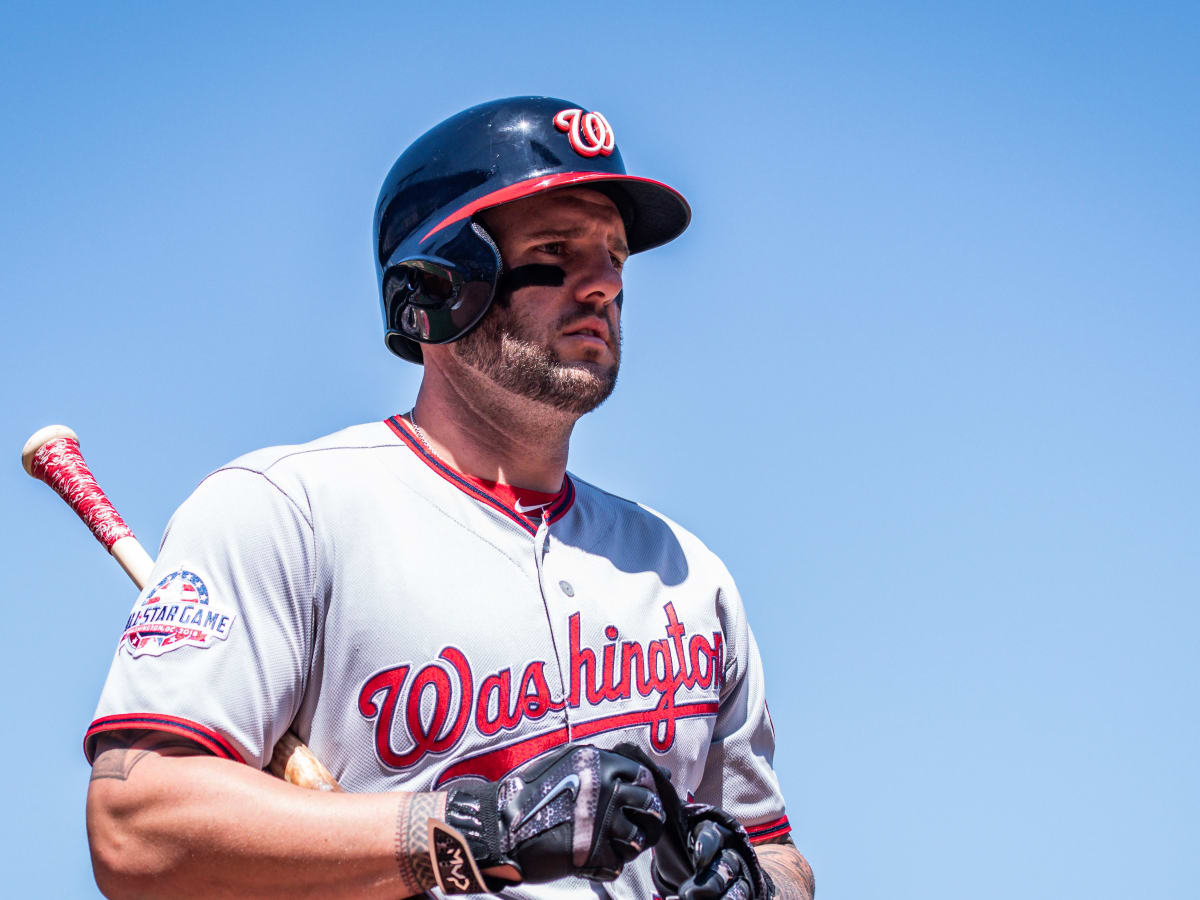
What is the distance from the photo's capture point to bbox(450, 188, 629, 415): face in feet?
12.8

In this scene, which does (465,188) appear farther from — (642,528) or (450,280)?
(642,528)

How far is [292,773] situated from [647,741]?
3.46ft

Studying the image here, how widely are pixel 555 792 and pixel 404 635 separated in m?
0.71

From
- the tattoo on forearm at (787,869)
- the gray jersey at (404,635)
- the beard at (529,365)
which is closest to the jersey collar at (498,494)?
the gray jersey at (404,635)

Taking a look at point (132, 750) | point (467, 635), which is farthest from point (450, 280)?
point (132, 750)

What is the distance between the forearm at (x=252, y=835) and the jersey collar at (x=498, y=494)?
3.71ft

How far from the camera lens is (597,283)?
3.98m

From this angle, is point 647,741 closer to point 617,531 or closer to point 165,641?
point 617,531

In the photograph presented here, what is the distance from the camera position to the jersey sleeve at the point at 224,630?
297cm

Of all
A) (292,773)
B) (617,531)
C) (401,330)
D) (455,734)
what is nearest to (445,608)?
(455,734)

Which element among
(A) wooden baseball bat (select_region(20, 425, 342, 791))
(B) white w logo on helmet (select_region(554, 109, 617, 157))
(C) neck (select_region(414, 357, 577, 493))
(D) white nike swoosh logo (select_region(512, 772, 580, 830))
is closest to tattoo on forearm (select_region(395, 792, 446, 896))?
(D) white nike swoosh logo (select_region(512, 772, 580, 830))

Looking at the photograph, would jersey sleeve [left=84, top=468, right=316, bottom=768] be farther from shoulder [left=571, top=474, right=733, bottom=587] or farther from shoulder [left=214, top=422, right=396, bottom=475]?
shoulder [left=571, top=474, right=733, bottom=587]

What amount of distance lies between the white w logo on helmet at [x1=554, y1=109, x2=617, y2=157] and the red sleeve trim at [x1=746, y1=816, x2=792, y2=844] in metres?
2.32

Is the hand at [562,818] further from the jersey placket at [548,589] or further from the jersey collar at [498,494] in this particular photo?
the jersey collar at [498,494]
